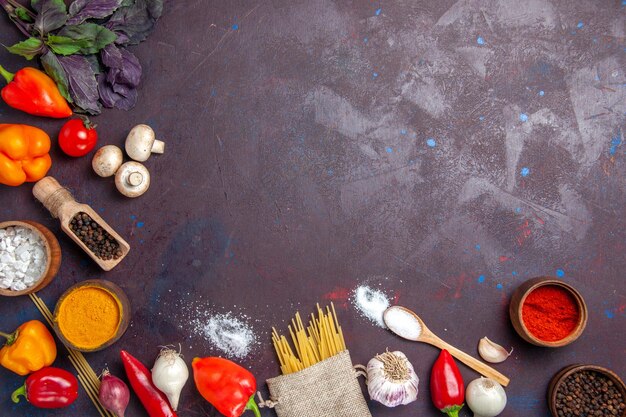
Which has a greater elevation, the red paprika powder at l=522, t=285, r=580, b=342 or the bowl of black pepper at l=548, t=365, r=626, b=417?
the red paprika powder at l=522, t=285, r=580, b=342

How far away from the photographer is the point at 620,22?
2.40 metres

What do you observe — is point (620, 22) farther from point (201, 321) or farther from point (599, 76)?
point (201, 321)

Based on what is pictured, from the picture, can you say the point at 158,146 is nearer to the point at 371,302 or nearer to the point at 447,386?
the point at 371,302

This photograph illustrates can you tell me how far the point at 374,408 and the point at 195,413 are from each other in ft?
2.35

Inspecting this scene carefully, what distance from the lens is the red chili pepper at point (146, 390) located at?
2.27 m

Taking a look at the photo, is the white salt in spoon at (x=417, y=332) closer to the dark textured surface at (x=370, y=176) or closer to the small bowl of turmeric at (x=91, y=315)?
the dark textured surface at (x=370, y=176)

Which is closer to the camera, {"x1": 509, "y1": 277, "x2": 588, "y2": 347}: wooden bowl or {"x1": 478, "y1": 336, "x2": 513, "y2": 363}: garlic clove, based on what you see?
{"x1": 509, "y1": 277, "x2": 588, "y2": 347}: wooden bowl

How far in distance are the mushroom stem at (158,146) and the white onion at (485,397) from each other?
5.06 feet

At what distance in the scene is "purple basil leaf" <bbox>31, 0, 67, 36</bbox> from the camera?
223 centimetres

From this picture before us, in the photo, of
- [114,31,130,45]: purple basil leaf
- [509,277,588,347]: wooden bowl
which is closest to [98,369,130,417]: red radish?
[114,31,130,45]: purple basil leaf

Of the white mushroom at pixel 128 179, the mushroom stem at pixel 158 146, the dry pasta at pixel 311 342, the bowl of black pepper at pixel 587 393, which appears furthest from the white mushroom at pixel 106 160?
the bowl of black pepper at pixel 587 393

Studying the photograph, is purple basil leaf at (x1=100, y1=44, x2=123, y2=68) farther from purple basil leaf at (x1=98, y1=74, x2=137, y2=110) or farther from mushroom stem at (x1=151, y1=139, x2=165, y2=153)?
mushroom stem at (x1=151, y1=139, x2=165, y2=153)

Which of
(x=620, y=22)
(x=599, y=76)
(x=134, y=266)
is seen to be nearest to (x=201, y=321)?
(x=134, y=266)

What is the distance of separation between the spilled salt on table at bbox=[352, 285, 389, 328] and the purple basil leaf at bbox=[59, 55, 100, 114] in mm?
1301
